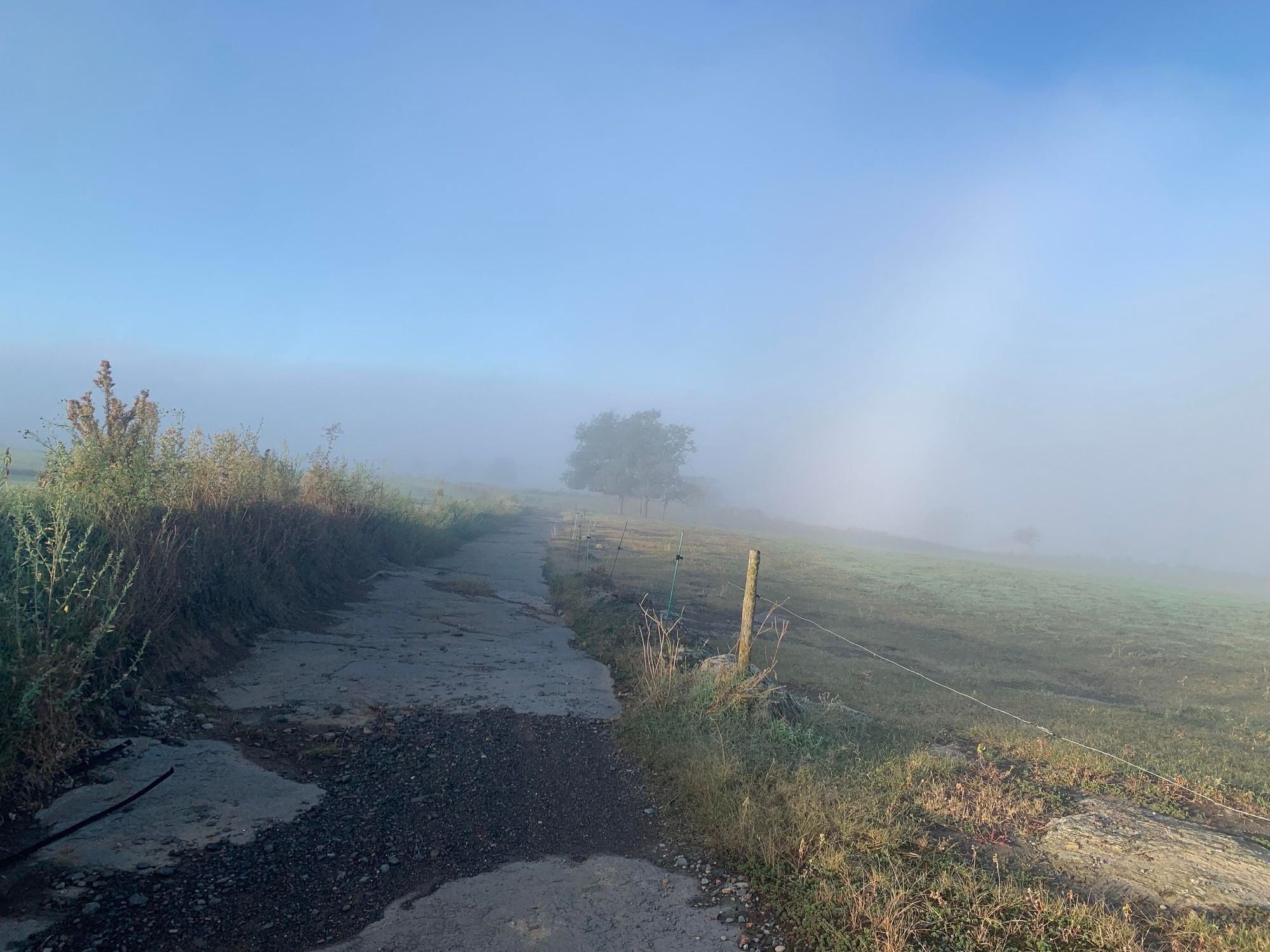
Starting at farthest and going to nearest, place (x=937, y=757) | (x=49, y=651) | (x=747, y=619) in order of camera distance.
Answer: (x=747, y=619) → (x=937, y=757) → (x=49, y=651)

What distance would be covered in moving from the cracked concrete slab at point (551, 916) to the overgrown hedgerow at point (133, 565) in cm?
281

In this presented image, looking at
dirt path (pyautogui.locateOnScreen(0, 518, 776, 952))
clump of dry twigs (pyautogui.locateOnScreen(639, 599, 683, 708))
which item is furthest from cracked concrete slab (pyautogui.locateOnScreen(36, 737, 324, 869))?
clump of dry twigs (pyautogui.locateOnScreen(639, 599, 683, 708))

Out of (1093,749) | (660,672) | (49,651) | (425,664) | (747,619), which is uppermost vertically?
(747,619)

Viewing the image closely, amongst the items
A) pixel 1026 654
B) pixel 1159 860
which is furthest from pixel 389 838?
pixel 1026 654

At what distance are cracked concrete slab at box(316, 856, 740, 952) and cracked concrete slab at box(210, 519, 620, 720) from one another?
3.57m

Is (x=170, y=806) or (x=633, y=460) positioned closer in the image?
(x=170, y=806)

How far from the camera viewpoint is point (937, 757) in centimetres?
698

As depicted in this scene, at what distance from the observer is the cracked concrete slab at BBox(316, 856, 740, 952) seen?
3.70 meters

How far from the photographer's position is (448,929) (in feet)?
12.4

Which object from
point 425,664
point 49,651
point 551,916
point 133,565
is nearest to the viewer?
point 551,916

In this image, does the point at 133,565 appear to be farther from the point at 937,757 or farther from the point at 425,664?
the point at 937,757

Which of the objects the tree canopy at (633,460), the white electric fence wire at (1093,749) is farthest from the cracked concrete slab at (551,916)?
the tree canopy at (633,460)

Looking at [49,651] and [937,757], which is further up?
[49,651]

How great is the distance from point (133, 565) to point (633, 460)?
67548mm
